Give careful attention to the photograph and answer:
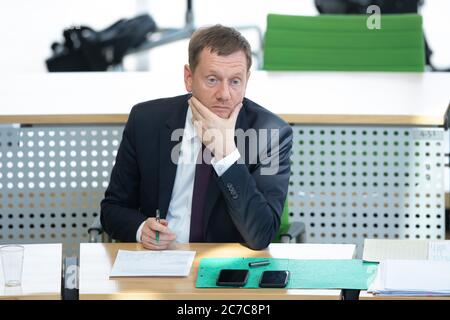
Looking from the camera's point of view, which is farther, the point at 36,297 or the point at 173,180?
the point at 173,180

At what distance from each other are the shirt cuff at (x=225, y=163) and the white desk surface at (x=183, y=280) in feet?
0.79

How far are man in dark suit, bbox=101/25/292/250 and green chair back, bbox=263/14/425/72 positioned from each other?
195 centimetres

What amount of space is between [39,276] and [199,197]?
73cm

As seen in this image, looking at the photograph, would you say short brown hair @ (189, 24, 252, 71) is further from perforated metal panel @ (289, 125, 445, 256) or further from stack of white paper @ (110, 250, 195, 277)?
perforated metal panel @ (289, 125, 445, 256)

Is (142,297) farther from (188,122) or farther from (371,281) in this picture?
(188,122)

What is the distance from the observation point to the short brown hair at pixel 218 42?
3416 millimetres

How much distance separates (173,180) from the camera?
11.6 feet

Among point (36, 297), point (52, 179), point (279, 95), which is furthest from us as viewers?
point (279, 95)

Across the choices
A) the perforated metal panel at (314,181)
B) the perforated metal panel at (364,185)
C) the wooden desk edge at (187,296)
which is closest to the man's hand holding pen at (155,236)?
the wooden desk edge at (187,296)

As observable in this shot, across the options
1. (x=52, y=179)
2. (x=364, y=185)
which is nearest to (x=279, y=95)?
(x=364, y=185)

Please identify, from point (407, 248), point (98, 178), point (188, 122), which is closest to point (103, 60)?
point (98, 178)

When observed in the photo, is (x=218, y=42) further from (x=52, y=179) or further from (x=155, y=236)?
(x=52, y=179)

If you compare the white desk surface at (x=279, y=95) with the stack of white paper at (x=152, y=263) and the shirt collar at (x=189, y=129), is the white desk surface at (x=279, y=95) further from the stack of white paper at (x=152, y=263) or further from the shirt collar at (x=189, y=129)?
the stack of white paper at (x=152, y=263)

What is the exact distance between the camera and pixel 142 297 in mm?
2797
